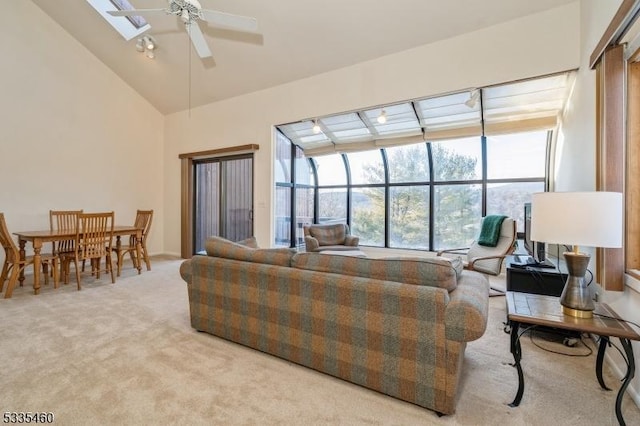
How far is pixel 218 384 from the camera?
1884mm

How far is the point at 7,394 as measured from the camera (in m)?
1.77

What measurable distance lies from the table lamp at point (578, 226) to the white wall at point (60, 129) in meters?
6.69

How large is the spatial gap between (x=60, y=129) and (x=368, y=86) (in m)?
5.25

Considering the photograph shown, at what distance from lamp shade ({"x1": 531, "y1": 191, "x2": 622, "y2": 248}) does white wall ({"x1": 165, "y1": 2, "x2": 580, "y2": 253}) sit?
2438 millimetres

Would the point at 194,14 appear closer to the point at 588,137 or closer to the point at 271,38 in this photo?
the point at 271,38

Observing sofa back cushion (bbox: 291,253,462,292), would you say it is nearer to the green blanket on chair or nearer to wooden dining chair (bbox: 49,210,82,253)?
the green blanket on chair

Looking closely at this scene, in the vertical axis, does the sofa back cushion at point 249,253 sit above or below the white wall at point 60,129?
below

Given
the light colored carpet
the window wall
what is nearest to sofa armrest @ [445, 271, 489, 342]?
the light colored carpet

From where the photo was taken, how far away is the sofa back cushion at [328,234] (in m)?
5.21

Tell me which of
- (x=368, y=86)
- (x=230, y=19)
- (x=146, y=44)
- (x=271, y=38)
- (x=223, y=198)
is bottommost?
(x=223, y=198)

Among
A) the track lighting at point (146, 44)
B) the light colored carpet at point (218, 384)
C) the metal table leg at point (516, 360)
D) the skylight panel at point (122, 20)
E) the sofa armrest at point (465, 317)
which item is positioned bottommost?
the light colored carpet at point (218, 384)

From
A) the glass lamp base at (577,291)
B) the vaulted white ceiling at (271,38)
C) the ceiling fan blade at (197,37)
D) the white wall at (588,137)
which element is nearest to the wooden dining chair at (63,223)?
the vaulted white ceiling at (271,38)

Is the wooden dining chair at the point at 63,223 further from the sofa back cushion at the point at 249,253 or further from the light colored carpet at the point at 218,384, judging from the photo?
the sofa back cushion at the point at 249,253

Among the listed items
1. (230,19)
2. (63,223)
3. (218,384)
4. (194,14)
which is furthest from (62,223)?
(218,384)
